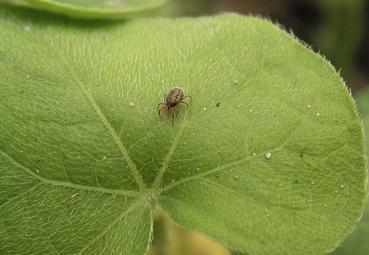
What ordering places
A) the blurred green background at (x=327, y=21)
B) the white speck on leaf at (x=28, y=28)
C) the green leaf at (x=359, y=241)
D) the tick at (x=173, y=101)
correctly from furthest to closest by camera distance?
the blurred green background at (x=327, y=21) < the green leaf at (x=359, y=241) < the white speck on leaf at (x=28, y=28) < the tick at (x=173, y=101)

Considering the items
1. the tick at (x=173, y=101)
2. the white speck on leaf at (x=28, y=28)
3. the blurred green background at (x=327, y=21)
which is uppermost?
the blurred green background at (x=327, y=21)

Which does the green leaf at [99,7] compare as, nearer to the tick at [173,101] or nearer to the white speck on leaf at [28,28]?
the white speck on leaf at [28,28]

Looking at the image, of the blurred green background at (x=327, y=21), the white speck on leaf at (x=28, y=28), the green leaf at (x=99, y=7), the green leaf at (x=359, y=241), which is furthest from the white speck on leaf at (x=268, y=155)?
the blurred green background at (x=327, y=21)

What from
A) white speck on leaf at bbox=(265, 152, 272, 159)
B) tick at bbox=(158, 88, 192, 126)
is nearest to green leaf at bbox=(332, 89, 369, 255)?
white speck on leaf at bbox=(265, 152, 272, 159)

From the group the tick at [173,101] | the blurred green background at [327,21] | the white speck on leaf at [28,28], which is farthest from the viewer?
the blurred green background at [327,21]

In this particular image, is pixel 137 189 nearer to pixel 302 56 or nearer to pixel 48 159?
pixel 48 159

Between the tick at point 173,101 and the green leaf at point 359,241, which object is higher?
the tick at point 173,101
